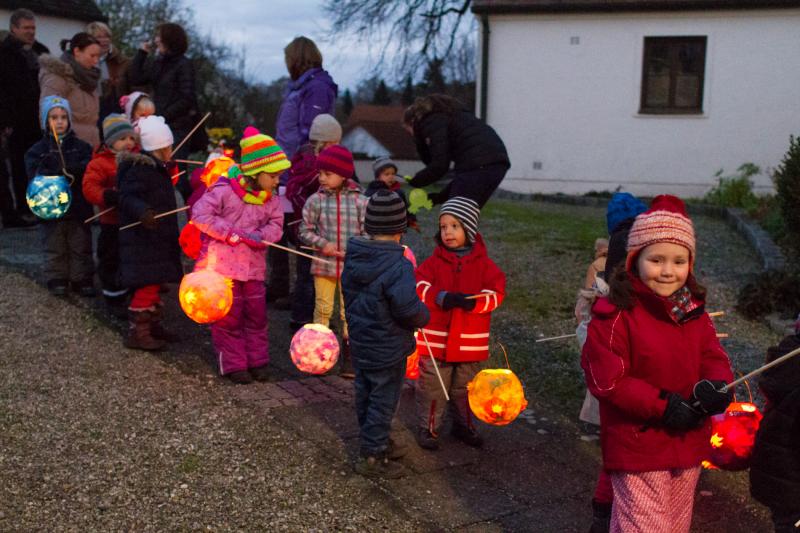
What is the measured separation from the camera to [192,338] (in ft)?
23.5

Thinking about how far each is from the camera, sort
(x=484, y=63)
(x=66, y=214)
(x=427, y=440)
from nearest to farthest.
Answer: (x=427, y=440) < (x=66, y=214) < (x=484, y=63)

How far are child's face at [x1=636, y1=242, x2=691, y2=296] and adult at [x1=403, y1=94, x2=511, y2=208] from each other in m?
3.71

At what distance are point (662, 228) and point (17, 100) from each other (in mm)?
8616

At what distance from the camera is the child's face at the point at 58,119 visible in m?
7.49

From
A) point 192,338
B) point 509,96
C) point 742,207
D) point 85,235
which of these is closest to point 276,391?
A: point 192,338

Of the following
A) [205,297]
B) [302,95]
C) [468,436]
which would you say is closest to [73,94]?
[302,95]

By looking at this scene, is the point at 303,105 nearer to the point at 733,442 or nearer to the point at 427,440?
the point at 427,440

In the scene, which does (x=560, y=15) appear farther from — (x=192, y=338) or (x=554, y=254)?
(x=192, y=338)

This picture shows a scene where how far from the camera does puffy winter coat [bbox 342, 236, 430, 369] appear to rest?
4.53m

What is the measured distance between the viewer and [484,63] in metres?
18.9

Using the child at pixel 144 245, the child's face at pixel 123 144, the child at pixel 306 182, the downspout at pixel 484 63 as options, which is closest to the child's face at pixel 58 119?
the child's face at pixel 123 144

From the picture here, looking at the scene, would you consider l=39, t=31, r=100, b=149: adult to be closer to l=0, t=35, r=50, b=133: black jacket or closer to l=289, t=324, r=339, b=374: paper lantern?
l=0, t=35, r=50, b=133: black jacket

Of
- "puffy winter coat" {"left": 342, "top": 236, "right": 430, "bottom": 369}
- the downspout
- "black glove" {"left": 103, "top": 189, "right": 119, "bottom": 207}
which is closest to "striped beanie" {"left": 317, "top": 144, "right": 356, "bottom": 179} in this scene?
"puffy winter coat" {"left": 342, "top": 236, "right": 430, "bottom": 369}

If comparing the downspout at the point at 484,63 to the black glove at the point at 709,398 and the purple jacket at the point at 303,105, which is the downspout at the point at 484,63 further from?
the black glove at the point at 709,398
